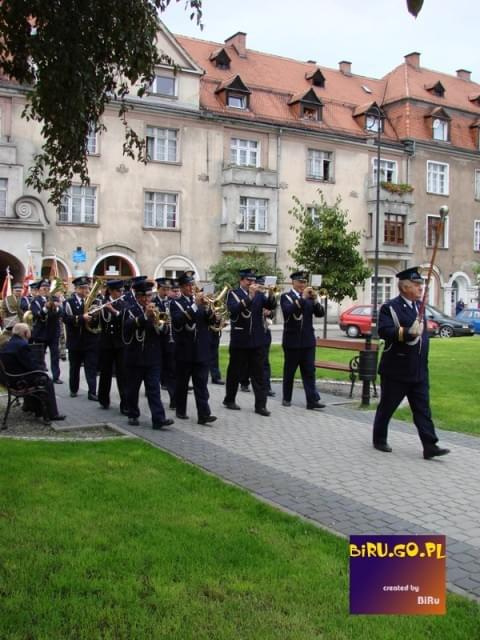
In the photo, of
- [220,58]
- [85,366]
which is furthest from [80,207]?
[85,366]

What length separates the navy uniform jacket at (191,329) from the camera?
9.80 m

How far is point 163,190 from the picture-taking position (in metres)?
34.9

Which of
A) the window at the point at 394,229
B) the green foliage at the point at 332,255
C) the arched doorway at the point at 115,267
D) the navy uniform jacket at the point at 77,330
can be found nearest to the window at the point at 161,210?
the arched doorway at the point at 115,267

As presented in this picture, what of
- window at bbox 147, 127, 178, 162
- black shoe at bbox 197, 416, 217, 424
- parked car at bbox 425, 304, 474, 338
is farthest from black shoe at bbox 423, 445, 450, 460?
window at bbox 147, 127, 178, 162

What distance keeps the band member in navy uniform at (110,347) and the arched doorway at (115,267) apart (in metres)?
22.5

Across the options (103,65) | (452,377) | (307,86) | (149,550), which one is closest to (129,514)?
(149,550)

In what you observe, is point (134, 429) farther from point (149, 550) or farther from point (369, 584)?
point (369, 584)

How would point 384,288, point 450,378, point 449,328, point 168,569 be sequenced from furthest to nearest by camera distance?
point 384,288, point 449,328, point 450,378, point 168,569

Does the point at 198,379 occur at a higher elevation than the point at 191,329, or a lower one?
lower

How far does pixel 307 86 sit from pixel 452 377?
31.9 meters

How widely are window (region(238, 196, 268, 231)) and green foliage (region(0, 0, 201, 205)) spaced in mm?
30320

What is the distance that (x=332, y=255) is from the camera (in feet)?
92.1

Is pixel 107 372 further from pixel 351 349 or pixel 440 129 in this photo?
pixel 440 129

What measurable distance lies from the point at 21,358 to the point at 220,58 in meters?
34.2
